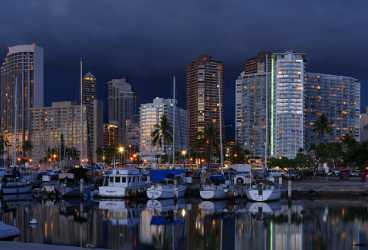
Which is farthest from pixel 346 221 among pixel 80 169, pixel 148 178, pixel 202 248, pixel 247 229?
pixel 80 169

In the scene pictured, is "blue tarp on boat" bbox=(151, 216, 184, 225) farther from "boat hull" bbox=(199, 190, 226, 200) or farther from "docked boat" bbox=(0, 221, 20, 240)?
"boat hull" bbox=(199, 190, 226, 200)

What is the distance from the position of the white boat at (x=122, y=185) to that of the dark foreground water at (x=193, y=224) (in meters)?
5.14

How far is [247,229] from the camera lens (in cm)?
5112

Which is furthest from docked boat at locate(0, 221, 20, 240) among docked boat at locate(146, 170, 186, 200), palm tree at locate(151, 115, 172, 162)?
palm tree at locate(151, 115, 172, 162)

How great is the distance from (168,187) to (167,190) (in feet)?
2.21

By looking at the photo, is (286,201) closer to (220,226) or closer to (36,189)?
(220,226)

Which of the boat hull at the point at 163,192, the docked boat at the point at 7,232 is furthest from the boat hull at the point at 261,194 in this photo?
the docked boat at the point at 7,232

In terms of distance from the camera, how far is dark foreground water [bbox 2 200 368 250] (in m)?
42.7

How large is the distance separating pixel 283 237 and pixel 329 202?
35996 mm

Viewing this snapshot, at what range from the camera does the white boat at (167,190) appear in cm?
8181

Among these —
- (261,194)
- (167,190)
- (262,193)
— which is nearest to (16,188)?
(167,190)

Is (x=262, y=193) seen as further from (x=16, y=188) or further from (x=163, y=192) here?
(x=16, y=188)

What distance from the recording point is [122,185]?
8488cm

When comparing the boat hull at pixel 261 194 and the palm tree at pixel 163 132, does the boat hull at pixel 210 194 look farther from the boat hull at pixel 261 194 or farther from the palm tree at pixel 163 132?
the palm tree at pixel 163 132
